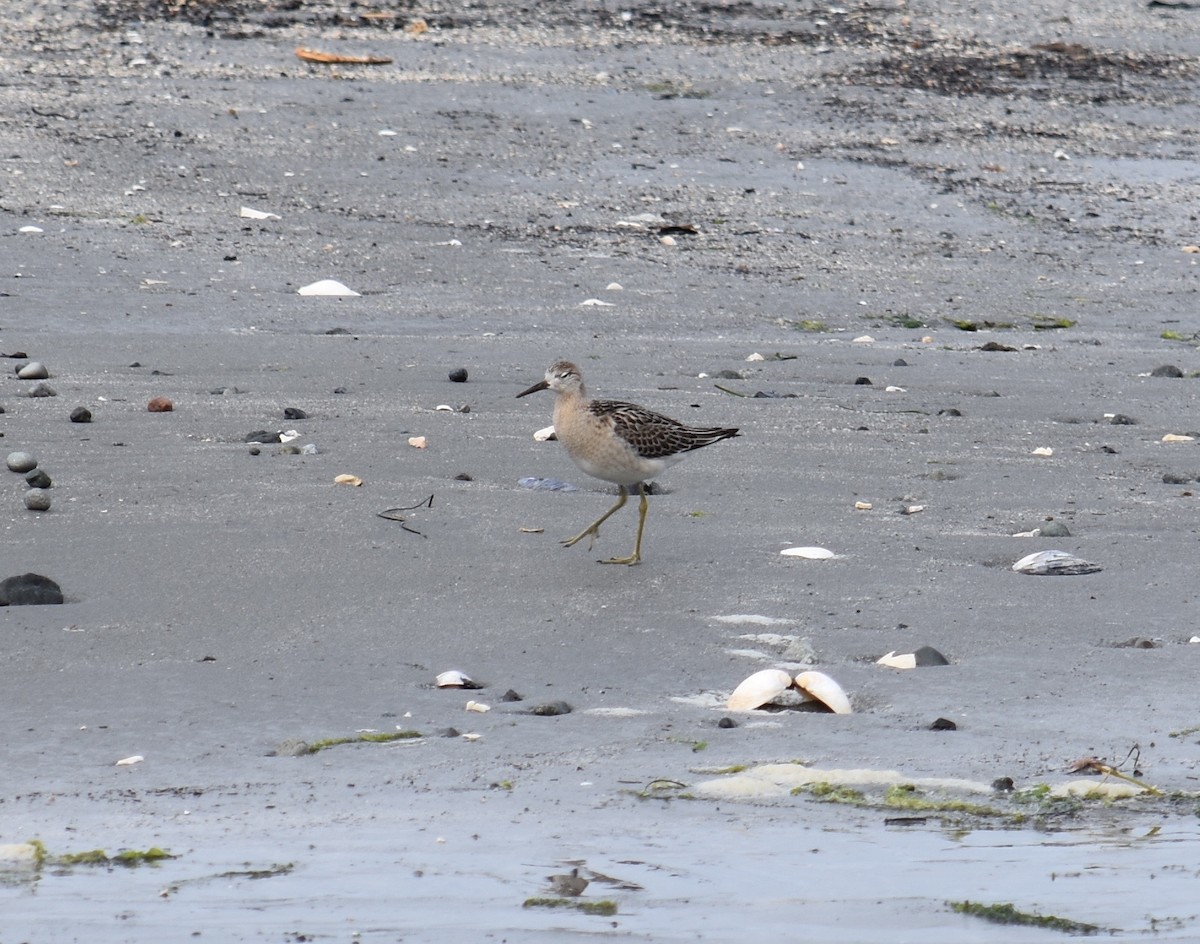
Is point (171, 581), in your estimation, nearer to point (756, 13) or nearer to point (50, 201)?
point (50, 201)

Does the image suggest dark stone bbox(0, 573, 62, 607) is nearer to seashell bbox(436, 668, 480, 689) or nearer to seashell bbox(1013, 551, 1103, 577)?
seashell bbox(436, 668, 480, 689)

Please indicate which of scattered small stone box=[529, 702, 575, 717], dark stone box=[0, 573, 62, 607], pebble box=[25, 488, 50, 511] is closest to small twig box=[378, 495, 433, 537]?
pebble box=[25, 488, 50, 511]

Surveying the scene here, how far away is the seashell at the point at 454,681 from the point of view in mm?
4340

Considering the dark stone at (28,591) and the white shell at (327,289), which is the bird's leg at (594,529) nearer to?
the dark stone at (28,591)

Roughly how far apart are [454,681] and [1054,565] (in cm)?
193

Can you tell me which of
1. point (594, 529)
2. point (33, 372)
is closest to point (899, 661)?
point (594, 529)

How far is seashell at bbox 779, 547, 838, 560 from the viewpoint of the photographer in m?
5.45

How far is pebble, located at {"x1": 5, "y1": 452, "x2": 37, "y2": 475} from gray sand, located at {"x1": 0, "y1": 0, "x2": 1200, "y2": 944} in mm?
102

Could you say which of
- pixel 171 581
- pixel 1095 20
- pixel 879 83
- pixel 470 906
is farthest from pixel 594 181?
pixel 470 906

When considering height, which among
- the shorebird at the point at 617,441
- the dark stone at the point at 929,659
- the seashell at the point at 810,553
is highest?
the shorebird at the point at 617,441

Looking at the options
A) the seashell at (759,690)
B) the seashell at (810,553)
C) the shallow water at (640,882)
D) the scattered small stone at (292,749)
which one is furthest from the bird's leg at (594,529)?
the shallow water at (640,882)

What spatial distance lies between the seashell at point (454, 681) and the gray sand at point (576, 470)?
7 cm

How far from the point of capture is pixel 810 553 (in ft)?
18.0

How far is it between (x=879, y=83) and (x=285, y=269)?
226 inches
